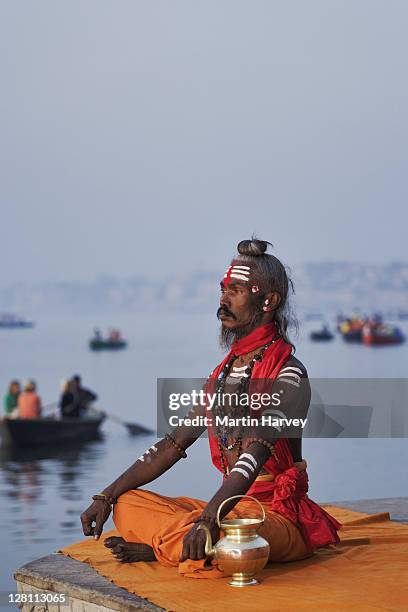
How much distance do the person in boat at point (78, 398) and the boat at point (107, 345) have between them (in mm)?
67092

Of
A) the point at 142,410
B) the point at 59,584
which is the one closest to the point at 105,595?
the point at 59,584

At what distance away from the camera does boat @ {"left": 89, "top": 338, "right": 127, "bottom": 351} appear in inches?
3521

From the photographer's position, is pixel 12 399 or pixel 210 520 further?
pixel 12 399

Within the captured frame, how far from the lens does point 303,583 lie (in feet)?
15.4

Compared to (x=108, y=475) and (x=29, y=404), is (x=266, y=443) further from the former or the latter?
(x=29, y=404)

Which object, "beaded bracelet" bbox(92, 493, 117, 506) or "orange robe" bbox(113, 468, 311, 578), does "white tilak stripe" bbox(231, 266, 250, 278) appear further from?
"beaded bracelet" bbox(92, 493, 117, 506)

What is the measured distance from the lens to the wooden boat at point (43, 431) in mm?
19281

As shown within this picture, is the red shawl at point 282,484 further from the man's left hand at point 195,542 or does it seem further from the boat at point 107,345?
the boat at point 107,345

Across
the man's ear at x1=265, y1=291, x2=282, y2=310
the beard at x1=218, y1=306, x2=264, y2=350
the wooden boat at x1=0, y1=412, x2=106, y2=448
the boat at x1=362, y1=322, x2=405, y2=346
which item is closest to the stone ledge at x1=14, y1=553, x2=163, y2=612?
the beard at x1=218, y1=306, x2=264, y2=350

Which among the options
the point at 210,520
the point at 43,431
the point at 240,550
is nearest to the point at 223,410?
the point at 210,520

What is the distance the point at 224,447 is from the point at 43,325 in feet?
595

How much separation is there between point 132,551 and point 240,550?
62 cm

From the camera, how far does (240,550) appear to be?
181 inches

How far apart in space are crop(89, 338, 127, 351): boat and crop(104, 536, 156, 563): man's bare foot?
83514 mm
